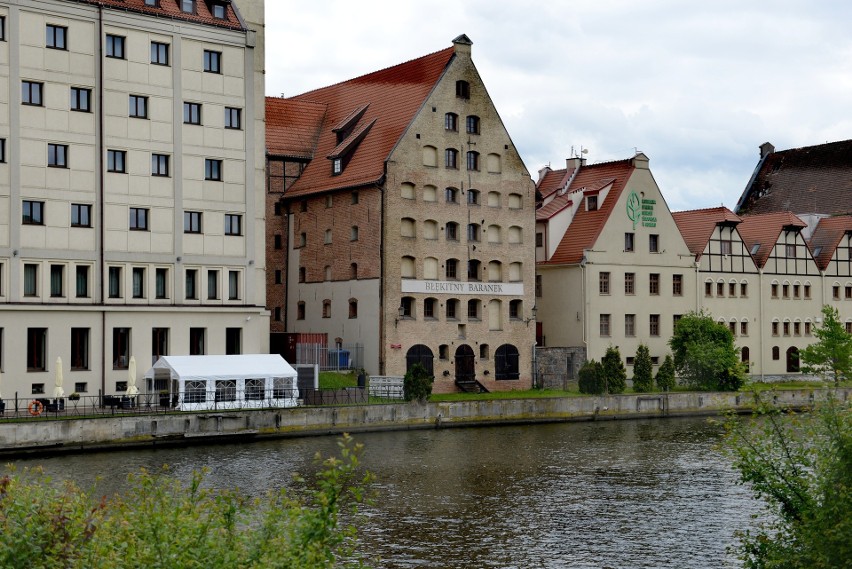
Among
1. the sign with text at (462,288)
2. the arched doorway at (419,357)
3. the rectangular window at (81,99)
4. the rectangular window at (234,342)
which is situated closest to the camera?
the rectangular window at (81,99)

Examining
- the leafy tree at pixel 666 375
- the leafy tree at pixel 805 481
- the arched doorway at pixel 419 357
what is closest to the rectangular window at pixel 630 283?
the leafy tree at pixel 666 375

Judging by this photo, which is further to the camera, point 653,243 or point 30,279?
point 653,243

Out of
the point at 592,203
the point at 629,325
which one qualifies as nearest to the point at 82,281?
the point at 592,203

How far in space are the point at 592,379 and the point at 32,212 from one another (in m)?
33.4

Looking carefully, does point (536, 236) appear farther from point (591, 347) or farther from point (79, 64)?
point (79, 64)

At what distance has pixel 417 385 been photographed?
66.7 m

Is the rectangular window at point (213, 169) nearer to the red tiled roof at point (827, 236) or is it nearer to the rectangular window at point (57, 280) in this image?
the rectangular window at point (57, 280)

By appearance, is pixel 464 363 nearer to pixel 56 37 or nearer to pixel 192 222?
pixel 192 222

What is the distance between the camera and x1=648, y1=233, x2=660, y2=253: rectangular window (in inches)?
3556

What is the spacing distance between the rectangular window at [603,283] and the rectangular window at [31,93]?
131 feet

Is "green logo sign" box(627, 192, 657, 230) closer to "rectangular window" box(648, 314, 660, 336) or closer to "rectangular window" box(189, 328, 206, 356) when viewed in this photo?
"rectangular window" box(648, 314, 660, 336)

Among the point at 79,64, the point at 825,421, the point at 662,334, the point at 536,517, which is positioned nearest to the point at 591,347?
the point at 662,334

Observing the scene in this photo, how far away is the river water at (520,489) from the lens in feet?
113

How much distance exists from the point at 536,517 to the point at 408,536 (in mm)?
5218
